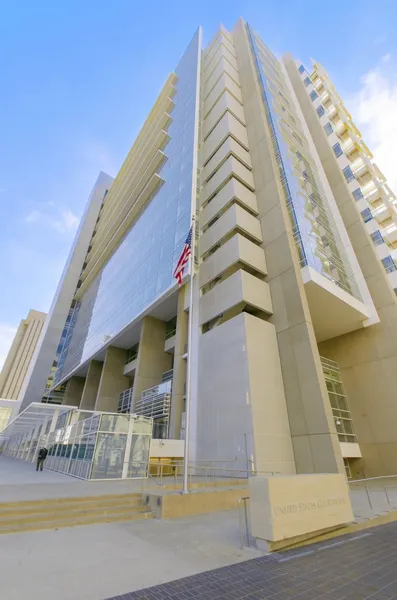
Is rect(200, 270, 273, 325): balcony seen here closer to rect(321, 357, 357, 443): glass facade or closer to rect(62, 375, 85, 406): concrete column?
rect(321, 357, 357, 443): glass facade

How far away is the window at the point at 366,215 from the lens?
2880 cm

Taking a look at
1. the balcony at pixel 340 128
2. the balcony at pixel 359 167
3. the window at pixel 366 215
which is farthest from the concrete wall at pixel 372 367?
the balcony at pixel 340 128

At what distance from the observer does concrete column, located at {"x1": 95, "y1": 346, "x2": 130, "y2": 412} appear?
32.2 m

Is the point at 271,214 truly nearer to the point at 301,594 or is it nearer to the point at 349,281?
the point at 349,281

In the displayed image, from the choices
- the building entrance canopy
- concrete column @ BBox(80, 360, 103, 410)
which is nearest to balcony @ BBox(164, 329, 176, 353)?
the building entrance canopy

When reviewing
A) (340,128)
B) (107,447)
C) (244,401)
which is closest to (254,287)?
(244,401)

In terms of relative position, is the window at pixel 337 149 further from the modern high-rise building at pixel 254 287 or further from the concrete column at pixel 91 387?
the concrete column at pixel 91 387

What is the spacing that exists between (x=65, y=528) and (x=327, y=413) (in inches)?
510

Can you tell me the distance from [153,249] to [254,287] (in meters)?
15.6

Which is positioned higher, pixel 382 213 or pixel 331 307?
pixel 382 213

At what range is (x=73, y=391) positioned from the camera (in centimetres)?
4444

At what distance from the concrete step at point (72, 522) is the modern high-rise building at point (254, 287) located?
5828 millimetres

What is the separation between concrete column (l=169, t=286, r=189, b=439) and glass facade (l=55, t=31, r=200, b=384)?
3749 millimetres

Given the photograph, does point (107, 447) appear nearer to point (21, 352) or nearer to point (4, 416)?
point (4, 416)
